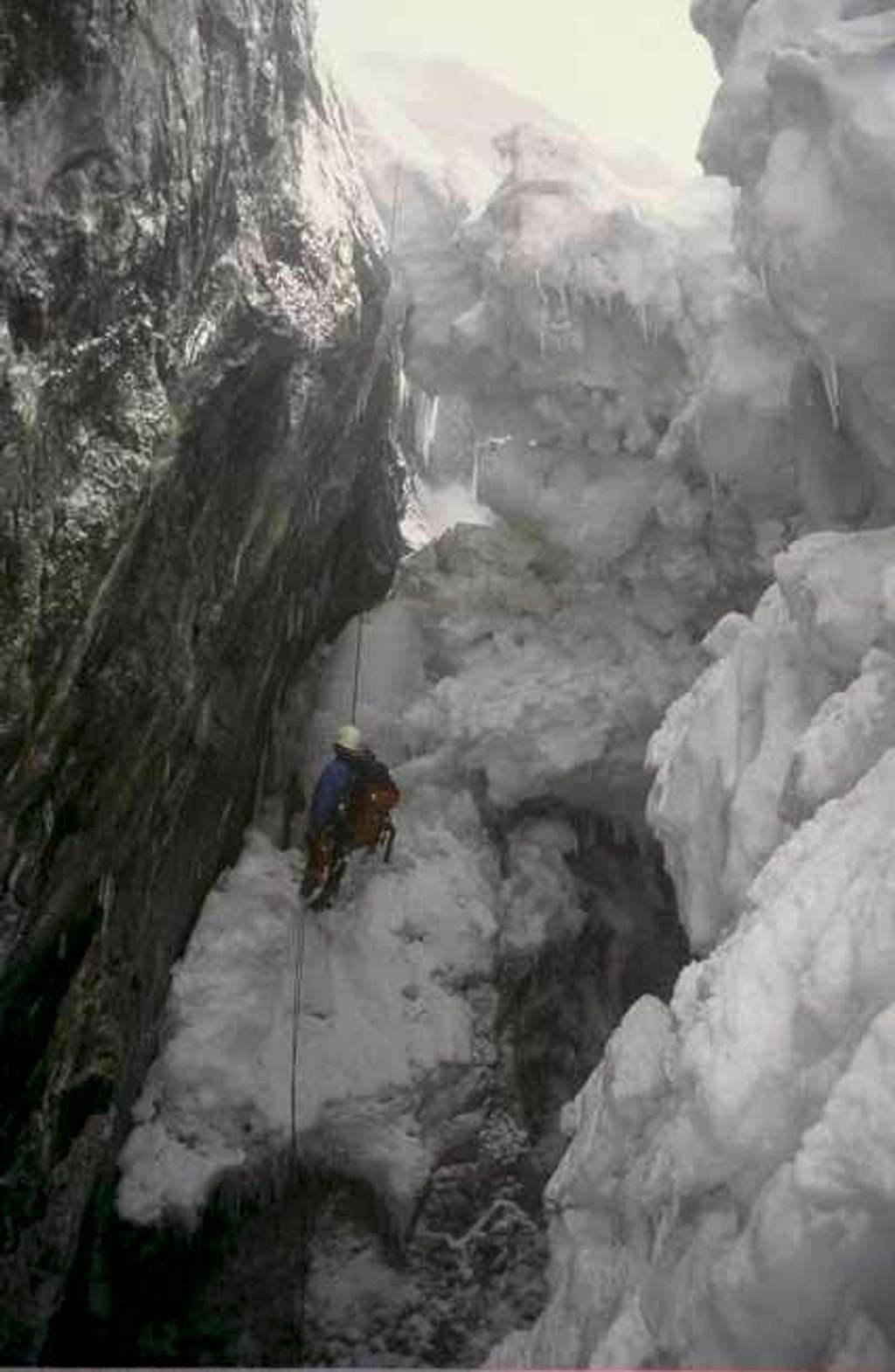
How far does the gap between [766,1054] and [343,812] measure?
4.53 m

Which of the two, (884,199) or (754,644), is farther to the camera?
(754,644)

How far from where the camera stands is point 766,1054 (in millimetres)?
3418

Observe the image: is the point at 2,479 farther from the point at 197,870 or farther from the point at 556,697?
the point at 556,697

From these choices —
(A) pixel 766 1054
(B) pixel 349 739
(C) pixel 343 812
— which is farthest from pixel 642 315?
(A) pixel 766 1054

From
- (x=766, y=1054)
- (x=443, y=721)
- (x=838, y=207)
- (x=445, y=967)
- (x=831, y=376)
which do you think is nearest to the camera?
(x=766, y=1054)

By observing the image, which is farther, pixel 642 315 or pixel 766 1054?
pixel 642 315

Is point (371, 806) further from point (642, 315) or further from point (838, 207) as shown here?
point (838, 207)

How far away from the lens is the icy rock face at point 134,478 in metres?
3.43

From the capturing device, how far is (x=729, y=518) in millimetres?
8570

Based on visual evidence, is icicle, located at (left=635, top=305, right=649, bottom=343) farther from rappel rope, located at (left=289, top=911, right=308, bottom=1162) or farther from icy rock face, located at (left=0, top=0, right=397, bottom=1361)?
rappel rope, located at (left=289, top=911, right=308, bottom=1162)

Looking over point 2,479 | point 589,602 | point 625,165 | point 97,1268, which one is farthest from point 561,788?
point 625,165

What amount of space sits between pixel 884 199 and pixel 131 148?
3.43 metres

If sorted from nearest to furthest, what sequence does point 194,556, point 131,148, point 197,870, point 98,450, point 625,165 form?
point 131,148
point 98,450
point 194,556
point 197,870
point 625,165

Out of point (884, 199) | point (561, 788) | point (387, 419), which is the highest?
point (884, 199)
